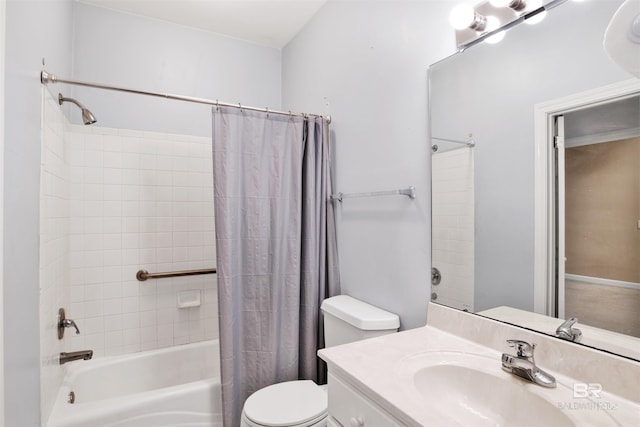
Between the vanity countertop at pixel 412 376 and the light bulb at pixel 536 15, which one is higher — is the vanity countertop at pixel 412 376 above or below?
below

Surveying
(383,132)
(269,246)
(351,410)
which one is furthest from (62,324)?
(383,132)

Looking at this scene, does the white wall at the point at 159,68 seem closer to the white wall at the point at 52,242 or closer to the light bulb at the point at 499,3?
the white wall at the point at 52,242

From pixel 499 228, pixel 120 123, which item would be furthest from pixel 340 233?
pixel 120 123

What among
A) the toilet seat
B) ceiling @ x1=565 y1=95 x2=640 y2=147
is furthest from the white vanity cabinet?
ceiling @ x1=565 y1=95 x2=640 y2=147

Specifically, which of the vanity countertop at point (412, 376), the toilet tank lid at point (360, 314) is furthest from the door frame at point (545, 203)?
the toilet tank lid at point (360, 314)

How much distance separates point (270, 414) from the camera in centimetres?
136

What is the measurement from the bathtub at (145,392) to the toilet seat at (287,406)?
1.19ft

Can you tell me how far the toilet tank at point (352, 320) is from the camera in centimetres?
141

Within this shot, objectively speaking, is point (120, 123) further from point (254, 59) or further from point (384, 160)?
point (384, 160)

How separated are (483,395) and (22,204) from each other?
1.56 m

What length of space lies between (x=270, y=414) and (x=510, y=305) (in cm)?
103

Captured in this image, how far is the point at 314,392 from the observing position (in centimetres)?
152

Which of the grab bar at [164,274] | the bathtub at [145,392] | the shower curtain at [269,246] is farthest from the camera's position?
the grab bar at [164,274]

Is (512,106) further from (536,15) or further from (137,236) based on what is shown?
(137,236)
